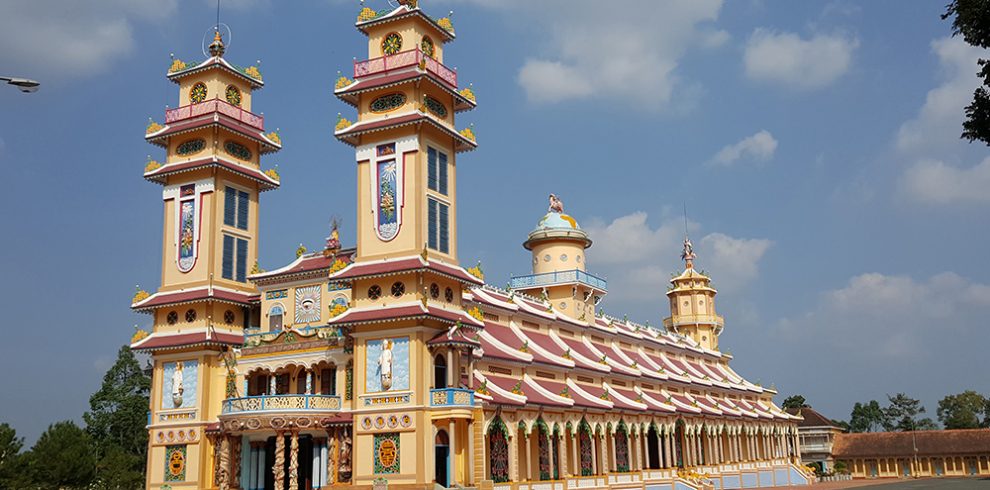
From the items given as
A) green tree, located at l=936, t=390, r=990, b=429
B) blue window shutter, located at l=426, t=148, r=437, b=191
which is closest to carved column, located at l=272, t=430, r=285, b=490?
blue window shutter, located at l=426, t=148, r=437, b=191

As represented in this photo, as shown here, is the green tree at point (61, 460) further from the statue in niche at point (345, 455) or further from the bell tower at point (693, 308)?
the bell tower at point (693, 308)

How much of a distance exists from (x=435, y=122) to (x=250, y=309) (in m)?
13.7

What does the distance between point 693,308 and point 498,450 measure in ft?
171

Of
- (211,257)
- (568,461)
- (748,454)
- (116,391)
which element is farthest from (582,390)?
(116,391)

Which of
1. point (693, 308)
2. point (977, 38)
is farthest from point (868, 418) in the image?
point (977, 38)

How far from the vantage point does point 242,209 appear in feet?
155

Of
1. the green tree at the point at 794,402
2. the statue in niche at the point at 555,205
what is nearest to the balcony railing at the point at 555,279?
the statue in niche at the point at 555,205

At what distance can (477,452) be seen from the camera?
37.8 m

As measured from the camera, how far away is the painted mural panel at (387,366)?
37438 mm

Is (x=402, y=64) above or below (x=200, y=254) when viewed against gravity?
above

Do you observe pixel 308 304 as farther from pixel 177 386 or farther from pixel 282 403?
pixel 177 386

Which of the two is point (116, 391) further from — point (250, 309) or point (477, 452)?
point (477, 452)

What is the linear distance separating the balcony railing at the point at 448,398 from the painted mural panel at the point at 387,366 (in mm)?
1166

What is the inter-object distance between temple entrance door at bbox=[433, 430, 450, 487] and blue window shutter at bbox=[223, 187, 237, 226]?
16080mm
